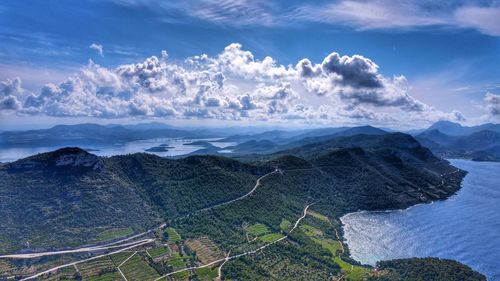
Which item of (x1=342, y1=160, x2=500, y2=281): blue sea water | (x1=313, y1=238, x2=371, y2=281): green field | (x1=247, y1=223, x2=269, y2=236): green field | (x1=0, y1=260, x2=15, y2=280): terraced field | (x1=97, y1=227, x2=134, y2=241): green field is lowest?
(x1=342, y1=160, x2=500, y2=281): blue sea water

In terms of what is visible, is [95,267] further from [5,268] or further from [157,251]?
[5,268]

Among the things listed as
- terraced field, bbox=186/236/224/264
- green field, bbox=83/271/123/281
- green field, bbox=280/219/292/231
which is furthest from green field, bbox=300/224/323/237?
green field, bbox=83/271/123/281

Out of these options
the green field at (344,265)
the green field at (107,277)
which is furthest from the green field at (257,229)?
the green field at (107,277)

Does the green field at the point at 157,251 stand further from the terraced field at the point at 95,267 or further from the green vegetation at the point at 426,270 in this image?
the green vegetation at the point at 426,270

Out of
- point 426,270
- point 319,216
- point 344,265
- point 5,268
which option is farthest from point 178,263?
point 319,216

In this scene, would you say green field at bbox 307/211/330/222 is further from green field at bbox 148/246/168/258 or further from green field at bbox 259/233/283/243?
green field at bbox 148/246/168/258
